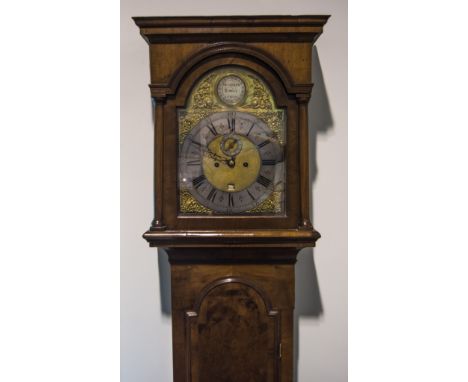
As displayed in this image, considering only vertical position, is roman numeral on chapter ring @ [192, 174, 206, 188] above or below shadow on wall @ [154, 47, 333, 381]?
above

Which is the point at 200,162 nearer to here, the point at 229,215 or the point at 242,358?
the point at 229,215

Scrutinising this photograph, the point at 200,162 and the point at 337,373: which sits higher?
the point at 200,162

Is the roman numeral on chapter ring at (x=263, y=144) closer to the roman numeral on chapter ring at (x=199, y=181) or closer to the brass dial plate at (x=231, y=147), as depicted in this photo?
the brass dial plate at (x=231, y=147)

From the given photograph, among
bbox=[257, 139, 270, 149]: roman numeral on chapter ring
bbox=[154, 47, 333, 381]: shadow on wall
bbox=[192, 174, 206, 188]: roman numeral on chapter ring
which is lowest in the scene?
bbox=[154, 47, 333, 381]: shadow on wall

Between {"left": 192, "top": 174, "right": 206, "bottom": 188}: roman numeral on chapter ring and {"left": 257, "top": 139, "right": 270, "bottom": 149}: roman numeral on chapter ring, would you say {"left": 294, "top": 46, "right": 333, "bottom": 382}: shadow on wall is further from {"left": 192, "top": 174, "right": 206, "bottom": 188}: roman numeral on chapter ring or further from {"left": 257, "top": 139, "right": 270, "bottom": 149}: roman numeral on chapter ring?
{"left": 192, "top": 174, "right": 206, "bottom": 188}: roman numeral on chapter ring

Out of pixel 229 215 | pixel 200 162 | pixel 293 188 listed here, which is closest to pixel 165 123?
pixel 200 162

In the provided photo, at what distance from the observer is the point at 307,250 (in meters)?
1.57

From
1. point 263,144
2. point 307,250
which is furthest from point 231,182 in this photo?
point 307,250

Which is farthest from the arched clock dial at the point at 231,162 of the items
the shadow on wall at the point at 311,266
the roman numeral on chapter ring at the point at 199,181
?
the shadow on wall at the point at 311,266

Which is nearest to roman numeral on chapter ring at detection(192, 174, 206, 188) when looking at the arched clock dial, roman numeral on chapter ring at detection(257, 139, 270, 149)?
the arched clock dial

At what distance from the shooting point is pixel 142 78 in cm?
153

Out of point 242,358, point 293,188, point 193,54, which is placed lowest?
point 242,358

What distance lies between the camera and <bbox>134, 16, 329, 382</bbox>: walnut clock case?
1.24 metres

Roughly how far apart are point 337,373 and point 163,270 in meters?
0.85
